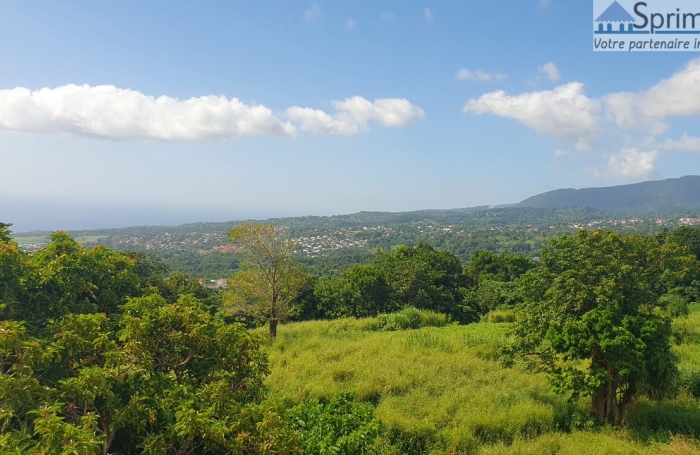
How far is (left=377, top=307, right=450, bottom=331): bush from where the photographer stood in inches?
792

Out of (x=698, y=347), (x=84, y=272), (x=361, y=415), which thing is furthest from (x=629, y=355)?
(x=84, y=272)

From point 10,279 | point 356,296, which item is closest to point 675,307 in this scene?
point 356,296

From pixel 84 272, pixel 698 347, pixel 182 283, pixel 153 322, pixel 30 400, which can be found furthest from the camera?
pixel 182 283

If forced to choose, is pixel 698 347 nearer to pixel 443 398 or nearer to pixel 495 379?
pixel 495 379

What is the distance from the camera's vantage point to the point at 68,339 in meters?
5.37

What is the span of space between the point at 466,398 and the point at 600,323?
3.96 metres

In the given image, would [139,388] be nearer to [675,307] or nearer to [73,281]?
[73,281]

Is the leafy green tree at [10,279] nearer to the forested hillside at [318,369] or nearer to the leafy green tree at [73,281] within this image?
the forested hillside at [318,369]

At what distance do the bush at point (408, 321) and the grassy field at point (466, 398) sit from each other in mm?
3838

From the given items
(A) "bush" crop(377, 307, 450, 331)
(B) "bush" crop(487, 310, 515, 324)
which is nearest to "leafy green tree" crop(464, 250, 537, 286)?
(B) "bush" crop(487, 310, 515, 324)

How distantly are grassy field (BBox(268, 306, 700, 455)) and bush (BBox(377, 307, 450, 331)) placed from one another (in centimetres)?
384

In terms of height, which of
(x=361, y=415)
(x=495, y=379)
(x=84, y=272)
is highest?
(x=84, y=272)

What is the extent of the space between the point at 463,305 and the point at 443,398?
74.5 ft

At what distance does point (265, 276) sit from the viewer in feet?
58.3
